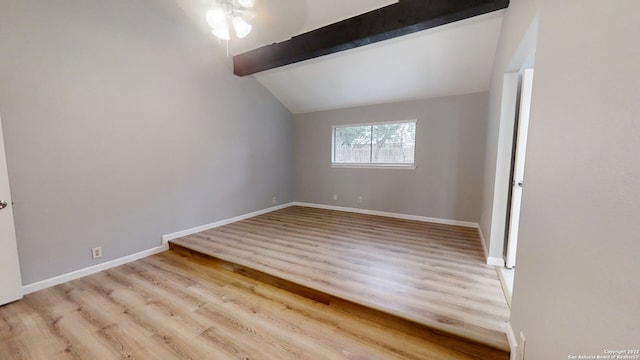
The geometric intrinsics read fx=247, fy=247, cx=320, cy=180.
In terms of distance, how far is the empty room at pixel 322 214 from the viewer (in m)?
0.82

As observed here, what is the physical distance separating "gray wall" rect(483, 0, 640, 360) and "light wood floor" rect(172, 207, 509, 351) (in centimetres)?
61

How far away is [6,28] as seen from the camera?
2.11 m

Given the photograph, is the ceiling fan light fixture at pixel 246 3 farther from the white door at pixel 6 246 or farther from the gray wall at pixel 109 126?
the white door at pixel 6 246

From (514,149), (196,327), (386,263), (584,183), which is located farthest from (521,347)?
(196,327)

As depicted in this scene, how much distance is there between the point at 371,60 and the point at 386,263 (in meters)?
2.79

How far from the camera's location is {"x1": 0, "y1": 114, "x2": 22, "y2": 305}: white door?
2096 mm

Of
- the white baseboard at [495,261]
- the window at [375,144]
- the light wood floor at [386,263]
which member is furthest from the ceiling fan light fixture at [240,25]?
the white baseboard at [495,261]

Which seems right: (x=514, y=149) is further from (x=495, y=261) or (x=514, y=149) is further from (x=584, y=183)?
(x=584, y=183)

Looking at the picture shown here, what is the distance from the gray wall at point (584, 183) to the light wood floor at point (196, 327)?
2.71 ft

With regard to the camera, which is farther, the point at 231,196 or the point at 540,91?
the point at 231,196

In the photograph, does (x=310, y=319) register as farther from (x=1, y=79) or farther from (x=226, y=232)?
(x=1, y=79)

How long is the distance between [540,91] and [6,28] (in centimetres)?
395

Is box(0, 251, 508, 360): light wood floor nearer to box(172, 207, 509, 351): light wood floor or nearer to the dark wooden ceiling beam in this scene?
box(172, 207, 509, 351): light wood floor

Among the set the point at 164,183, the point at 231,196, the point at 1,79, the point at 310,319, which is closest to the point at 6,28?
the point at 1,79
